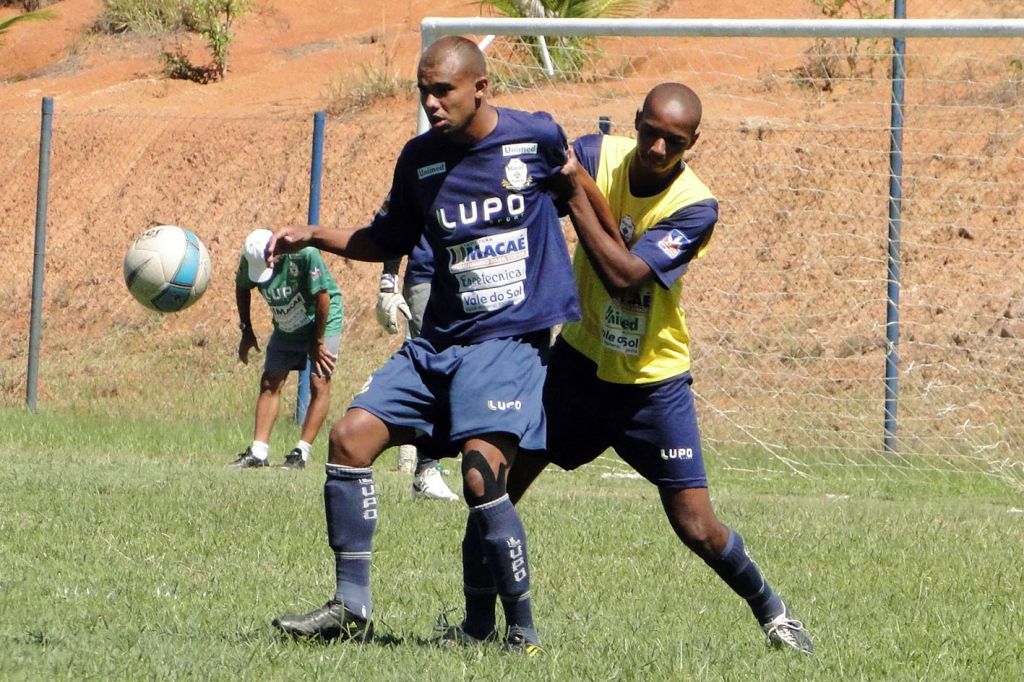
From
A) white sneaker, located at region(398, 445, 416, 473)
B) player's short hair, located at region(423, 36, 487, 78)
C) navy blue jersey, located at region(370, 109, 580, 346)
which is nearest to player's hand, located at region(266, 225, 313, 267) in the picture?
navy blue jersey, located at region(370, 109, 580, 346)

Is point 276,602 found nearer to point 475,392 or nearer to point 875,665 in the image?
point 475,392

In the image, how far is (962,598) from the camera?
6.41m

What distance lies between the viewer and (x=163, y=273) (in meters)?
9.39

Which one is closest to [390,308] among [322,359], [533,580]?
[322,359]

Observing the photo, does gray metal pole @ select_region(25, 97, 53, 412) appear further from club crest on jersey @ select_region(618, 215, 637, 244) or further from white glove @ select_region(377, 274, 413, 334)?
club crest on jersey @ select_region(618, 215, 637, 244)

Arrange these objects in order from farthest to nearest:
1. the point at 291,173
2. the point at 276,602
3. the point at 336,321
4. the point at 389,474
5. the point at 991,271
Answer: the point at 291,173 → the point at 991,271 → the point at 336,321 → the point at 389,474 → the point at 276,602

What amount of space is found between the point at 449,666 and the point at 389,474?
569 centimetres

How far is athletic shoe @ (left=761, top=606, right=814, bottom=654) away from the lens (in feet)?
17.3

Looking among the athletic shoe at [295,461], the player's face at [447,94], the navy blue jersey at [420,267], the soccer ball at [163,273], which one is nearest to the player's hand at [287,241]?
the player's face at [447,94]

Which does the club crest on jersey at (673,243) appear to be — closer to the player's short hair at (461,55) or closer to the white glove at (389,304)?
the player's short hair at (461,55)

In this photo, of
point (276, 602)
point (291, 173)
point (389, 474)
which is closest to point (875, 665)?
point (276, 602)

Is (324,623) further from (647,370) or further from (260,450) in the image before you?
(260,450)

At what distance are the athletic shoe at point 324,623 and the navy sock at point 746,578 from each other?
123 centimetres

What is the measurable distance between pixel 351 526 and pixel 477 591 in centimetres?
52
